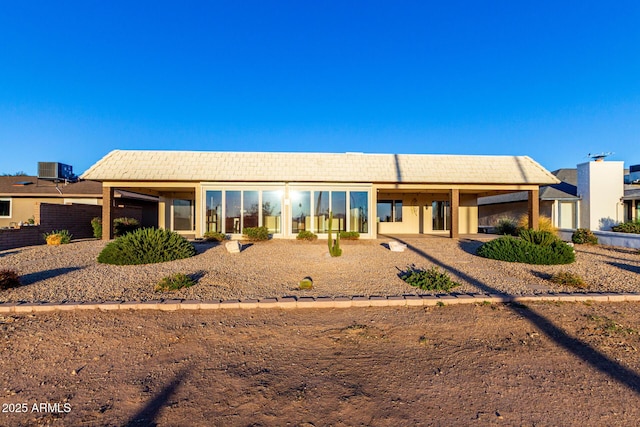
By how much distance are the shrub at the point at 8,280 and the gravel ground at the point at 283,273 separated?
177mm

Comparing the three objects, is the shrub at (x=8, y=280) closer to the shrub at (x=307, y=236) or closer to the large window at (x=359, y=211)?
the shrub at (x=307, y=236)

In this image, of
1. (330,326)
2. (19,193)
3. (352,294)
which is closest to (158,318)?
(330,326)

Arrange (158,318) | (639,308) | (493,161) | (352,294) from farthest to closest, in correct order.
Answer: (493,161)
(352,294)
(639,308)
(158,318)

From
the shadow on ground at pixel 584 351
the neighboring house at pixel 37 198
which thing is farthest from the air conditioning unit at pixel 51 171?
the shadow on ground at pixel 584 351

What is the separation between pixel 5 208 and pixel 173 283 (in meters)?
22.5

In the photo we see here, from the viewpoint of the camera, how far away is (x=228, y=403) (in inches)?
123

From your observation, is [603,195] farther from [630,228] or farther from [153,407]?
[153,407]

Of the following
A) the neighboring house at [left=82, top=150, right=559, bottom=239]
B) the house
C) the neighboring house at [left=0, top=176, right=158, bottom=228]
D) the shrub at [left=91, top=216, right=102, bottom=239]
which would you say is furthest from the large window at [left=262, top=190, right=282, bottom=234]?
the house

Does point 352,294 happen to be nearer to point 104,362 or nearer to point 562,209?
point 104,362

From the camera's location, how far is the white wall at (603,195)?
20.8 m

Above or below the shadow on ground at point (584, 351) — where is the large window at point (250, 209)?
above

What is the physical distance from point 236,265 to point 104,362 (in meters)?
5.65

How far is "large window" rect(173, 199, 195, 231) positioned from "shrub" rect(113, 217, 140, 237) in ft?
7.53

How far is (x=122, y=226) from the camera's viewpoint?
56.2 feet
